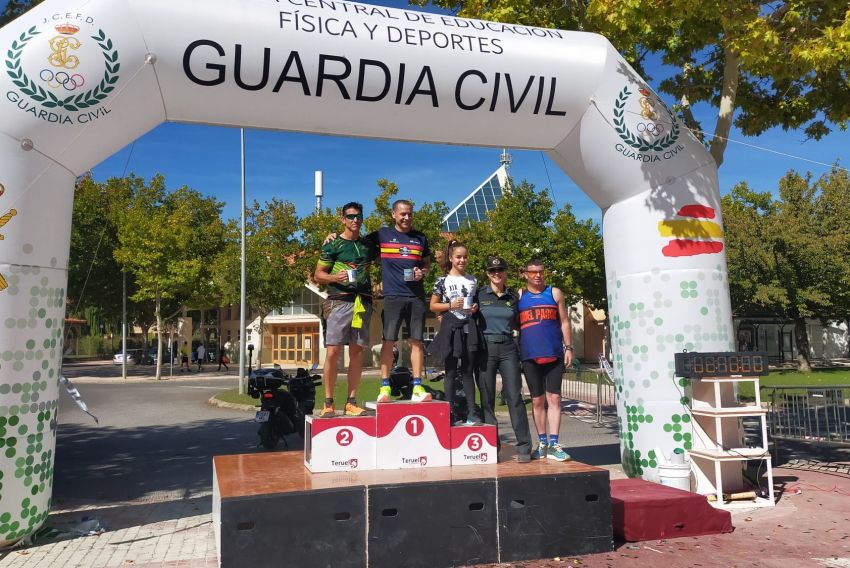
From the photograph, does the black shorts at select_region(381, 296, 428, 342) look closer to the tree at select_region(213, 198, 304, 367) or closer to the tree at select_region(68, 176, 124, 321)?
the tree at select_region(213, 198, 304, 367)

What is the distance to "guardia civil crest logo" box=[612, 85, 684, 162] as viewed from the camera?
23.6 ft

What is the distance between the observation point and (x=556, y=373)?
Answer: 22.4ft

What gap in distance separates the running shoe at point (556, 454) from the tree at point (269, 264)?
24.6 m

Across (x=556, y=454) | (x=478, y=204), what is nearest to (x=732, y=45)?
(x=556, y=454)

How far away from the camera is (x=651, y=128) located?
727 centimetres

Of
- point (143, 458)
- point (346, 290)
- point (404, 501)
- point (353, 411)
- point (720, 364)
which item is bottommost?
point (143, 458)

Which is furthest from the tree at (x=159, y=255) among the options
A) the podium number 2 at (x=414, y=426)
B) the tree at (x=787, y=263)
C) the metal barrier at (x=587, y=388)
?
the podium number 2 at (x=414, y=426)

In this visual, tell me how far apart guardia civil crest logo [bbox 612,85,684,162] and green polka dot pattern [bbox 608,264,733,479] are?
129cm

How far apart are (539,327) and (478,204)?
1454 inches

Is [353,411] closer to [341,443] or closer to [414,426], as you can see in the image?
[341,443]

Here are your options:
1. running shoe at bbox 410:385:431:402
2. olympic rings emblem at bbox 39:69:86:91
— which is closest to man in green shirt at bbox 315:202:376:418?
running shoe at bbox 410:385:431:402

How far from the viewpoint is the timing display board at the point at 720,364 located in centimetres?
676

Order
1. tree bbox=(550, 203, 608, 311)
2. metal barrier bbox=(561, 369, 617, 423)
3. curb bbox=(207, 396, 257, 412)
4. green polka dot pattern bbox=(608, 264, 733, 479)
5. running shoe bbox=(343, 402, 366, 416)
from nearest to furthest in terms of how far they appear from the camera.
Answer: running shoe bbox=(343, 402, 366, 416) → green polka dot pattern bbox=(608, 264, 733, 479) → curb bbox=(207, 396, 257, 412) → metal barrier bbox=(561, 369, 617, 423) → tree bbox=(550, 203, 608, 311)

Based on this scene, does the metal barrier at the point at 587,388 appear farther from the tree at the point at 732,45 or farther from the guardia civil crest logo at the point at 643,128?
the guardia civil crest logo at the point at 643,128
